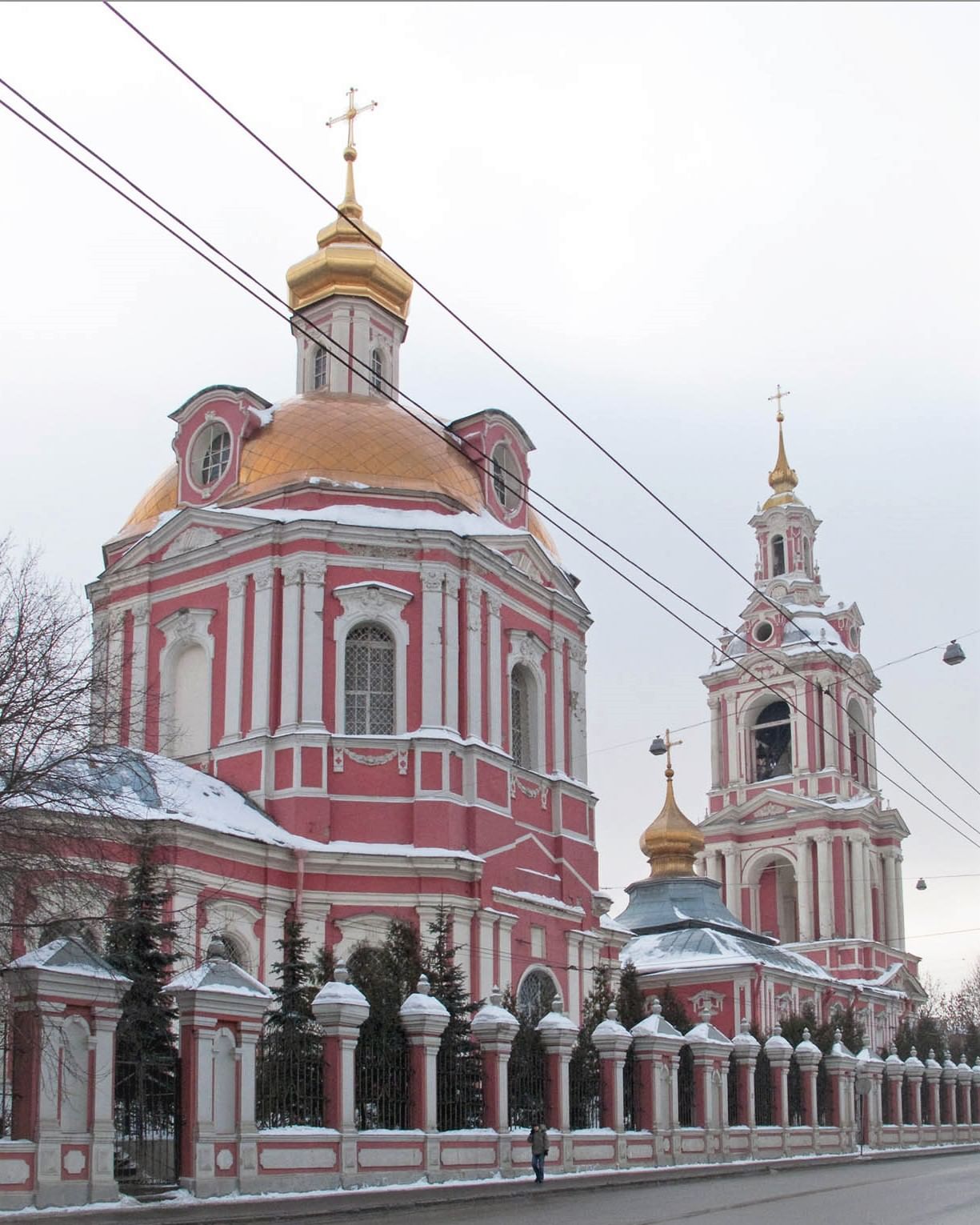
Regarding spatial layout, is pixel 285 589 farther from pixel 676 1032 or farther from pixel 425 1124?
pixel 425 1124

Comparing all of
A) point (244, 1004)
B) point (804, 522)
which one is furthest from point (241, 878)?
point (804, 522)

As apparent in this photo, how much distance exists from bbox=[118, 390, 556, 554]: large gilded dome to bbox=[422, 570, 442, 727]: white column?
168 centimetres

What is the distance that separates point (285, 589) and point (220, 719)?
2.52m

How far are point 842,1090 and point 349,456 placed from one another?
48.3 ft

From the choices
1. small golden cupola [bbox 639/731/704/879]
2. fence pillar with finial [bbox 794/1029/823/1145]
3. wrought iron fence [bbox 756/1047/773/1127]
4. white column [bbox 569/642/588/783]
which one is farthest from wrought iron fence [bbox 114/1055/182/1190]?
small golden cupola [bbox 639/731/704/879]

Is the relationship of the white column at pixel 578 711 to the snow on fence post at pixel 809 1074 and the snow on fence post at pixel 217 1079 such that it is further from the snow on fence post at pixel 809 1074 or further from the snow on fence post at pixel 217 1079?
the snow on fence post at pixel 217 1079

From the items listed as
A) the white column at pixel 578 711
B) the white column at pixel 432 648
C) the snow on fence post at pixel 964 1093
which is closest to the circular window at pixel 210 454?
the white column at pixel 432 648

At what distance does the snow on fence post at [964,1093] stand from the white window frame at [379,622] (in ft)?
60.5

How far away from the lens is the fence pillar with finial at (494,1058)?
65.7 feet

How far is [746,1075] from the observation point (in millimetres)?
26500

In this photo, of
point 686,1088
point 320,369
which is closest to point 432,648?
point 320,369

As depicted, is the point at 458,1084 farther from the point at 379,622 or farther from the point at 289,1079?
the point at 379,622

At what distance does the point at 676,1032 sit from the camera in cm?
2425

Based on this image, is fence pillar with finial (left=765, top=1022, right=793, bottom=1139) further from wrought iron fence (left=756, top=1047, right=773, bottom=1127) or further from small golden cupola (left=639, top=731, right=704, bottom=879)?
small golden cupola (left=639, top=731, right=704, bottom=879)
